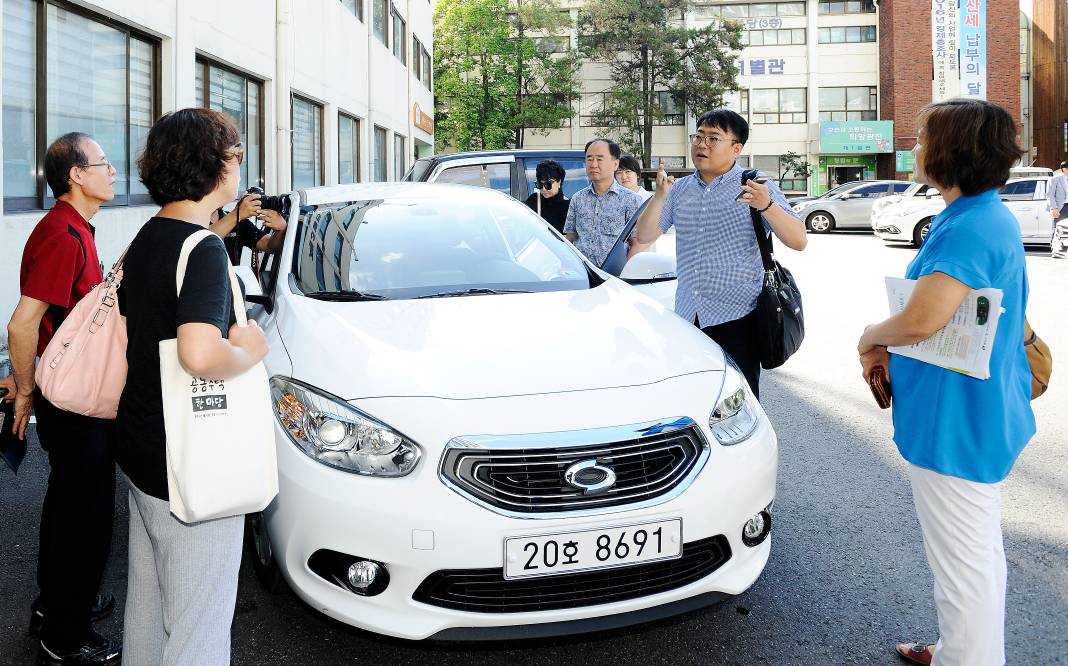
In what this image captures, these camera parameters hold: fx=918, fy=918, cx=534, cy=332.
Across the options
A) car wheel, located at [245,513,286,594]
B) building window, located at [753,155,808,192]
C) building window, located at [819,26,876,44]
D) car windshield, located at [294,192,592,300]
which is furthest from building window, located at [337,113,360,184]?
building window, located at [819,26,876,44]

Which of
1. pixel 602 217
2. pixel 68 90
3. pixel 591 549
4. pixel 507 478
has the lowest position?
pixel 591 549

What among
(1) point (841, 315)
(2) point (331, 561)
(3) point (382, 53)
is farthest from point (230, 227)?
(3) point (382, 53)

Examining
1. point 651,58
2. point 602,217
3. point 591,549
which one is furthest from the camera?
point 651,58

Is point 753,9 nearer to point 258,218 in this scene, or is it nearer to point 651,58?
point 651,58

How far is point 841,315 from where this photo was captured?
9.98 m

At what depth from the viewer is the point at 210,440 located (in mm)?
1972

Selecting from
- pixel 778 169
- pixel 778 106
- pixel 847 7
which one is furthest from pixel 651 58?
pixel 847 7

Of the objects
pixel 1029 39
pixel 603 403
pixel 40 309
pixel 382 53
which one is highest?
pixel 1029 39

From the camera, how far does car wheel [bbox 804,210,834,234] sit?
2556 cm

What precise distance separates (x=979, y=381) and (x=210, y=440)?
1907 mm

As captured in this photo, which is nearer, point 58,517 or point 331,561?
point 331,561

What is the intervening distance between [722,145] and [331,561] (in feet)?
7.67

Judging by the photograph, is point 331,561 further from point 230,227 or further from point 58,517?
point 230,227

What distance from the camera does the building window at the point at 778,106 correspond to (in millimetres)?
46500
